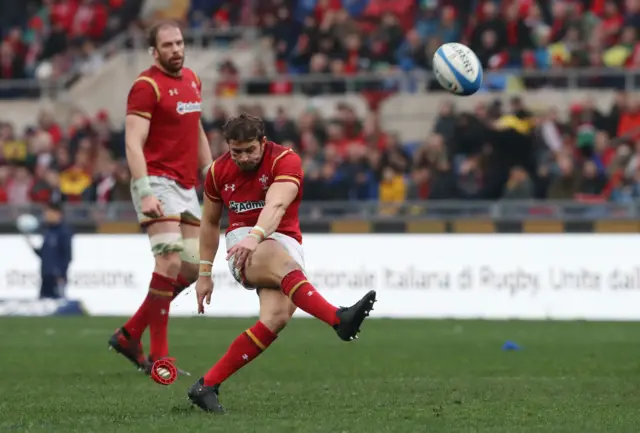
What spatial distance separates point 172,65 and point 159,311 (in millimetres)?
1887

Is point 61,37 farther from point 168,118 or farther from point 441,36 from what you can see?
point 168,118

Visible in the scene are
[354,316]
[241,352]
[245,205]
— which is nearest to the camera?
[354,316]

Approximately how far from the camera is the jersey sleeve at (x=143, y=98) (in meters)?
10.7

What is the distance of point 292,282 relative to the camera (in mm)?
8172

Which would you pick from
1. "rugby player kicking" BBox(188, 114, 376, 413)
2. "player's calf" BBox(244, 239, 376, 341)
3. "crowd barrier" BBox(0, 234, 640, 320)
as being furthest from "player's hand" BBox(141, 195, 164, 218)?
"crowd barrier" BBox(0, 234, 640, 320)

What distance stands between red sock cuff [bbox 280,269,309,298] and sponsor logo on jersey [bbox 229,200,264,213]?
514mm

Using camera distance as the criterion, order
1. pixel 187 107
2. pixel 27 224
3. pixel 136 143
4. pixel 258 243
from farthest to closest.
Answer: pixel 27 224, pixel 187 107, pixel 136 143, pixel 258 243

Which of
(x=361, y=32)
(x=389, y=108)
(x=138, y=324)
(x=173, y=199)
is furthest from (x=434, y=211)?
(x=138, y=324)

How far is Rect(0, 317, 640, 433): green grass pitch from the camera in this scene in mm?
7555

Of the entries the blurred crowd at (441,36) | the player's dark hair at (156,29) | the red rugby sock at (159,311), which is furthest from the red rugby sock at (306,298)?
the blurred crowd at (441,36)

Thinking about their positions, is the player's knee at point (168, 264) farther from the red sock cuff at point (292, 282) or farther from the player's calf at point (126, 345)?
the red sock cuff at point (292, 282)

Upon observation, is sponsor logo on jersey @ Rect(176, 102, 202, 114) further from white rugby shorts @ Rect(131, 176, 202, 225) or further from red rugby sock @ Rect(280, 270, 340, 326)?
red rugby sock @ Rect(280, 270, 340, 326)

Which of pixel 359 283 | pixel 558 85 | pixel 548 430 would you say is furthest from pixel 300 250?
pixel 558 85

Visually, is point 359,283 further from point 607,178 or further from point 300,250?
point 300,250
